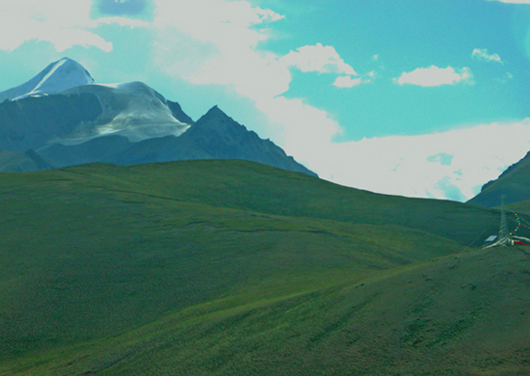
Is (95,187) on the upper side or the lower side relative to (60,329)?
upper

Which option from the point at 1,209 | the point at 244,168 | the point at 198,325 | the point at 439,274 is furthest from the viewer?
the point at 244,168

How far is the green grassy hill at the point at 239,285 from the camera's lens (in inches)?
1361

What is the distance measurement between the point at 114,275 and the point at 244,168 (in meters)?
118

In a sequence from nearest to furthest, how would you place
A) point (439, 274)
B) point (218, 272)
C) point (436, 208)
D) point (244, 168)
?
point (439, 274) < point (218, 272) < point (436, 208) < point (244, 168)

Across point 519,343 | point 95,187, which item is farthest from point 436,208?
point 519,343

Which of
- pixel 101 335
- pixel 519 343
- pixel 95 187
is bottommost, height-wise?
pixel 101 335

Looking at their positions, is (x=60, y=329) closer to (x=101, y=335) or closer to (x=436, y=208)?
(x=101, y=335)

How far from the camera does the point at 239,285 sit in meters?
68.2

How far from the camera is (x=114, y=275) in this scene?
74.6 meters

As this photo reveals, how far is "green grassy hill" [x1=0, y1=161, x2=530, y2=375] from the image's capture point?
113 feet

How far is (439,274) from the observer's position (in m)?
42.0

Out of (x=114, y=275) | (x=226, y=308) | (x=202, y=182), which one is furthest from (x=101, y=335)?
(x=202, y=182)

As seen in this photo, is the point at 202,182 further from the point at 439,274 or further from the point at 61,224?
the point at 439,274

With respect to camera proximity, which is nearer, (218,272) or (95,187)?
(218,272)
